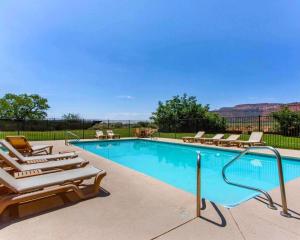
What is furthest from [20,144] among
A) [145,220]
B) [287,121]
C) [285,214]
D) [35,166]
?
[287,121]

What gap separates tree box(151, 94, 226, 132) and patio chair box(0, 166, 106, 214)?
14.3 meters

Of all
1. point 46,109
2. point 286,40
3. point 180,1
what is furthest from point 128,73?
point 46,109

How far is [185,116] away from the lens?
1873 centimetres

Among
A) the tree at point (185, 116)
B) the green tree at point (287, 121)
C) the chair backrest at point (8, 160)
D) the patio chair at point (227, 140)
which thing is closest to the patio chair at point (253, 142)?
the patio chair at point (227, 140)

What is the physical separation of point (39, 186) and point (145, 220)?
63.5 inches

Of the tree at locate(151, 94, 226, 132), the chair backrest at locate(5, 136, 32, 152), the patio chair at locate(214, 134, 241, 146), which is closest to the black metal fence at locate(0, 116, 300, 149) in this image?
the tree at locate(151, 94, 226, 132)

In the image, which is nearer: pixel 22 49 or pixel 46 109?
pixel 22 49

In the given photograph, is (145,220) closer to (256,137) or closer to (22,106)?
(256,137)

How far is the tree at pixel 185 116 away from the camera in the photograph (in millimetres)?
17422

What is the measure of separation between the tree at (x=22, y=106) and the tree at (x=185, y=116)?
25.5 m

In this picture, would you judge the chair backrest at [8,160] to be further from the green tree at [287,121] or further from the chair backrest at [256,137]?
the green tree at [287,121]

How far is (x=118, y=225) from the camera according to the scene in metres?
2.29

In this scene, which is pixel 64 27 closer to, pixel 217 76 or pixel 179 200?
pixel 179 200

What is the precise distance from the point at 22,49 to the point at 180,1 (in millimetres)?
9910
